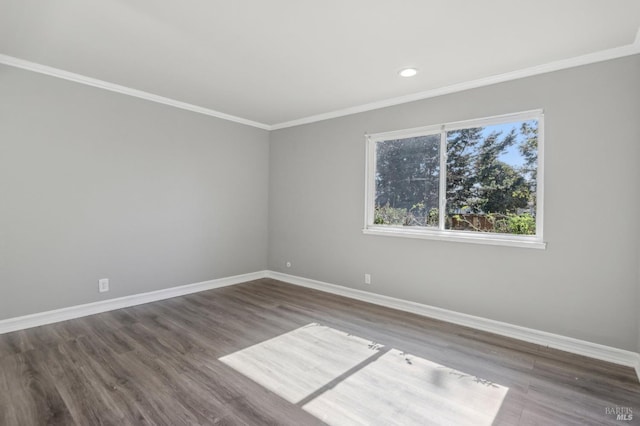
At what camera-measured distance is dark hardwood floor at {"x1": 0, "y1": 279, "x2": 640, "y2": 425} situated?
6.21 ft

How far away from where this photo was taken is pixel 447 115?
346 centimetres

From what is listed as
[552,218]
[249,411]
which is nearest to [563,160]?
[552,218]

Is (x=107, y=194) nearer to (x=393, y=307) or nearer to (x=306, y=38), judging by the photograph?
(x=306, y=38)

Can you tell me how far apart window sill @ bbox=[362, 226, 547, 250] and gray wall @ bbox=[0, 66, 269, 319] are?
2.30 metres

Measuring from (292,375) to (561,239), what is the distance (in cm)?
258

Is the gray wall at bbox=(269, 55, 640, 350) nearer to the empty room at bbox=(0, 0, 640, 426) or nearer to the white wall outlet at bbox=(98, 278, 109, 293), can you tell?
the empty room at bbox=(0, 0, 640, 426)

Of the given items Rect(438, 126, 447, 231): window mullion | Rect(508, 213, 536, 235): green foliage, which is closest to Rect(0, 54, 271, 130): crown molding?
Rect(438, 126, 447, 231): window mullion

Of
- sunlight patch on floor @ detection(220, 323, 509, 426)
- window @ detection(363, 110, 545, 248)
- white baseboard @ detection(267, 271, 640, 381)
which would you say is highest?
window @ detection(363, 110, 545, 248)

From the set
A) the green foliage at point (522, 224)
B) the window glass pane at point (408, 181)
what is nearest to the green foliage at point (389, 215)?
the window glass pane at point (408, 181)

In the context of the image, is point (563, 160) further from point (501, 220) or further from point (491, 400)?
point (491, 400)

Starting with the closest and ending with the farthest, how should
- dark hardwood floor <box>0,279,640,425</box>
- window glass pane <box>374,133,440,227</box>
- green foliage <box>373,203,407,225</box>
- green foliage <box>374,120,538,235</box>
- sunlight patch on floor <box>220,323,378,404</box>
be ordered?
1. dark hardwood floor <box>0,279,640,425</box>
2. sunlight patch on floor <box>220,323,378,404</box>
3. green foliage <box>374,120,538,235</box>
4. window glass pane <box>374,133,440,227</box>
5. green foliage <box>373,203,407,225</box>

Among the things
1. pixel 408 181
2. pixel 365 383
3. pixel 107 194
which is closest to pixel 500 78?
pixel 408 181

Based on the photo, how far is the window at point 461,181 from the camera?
119 inches

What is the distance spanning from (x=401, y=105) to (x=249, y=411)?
345 cm
